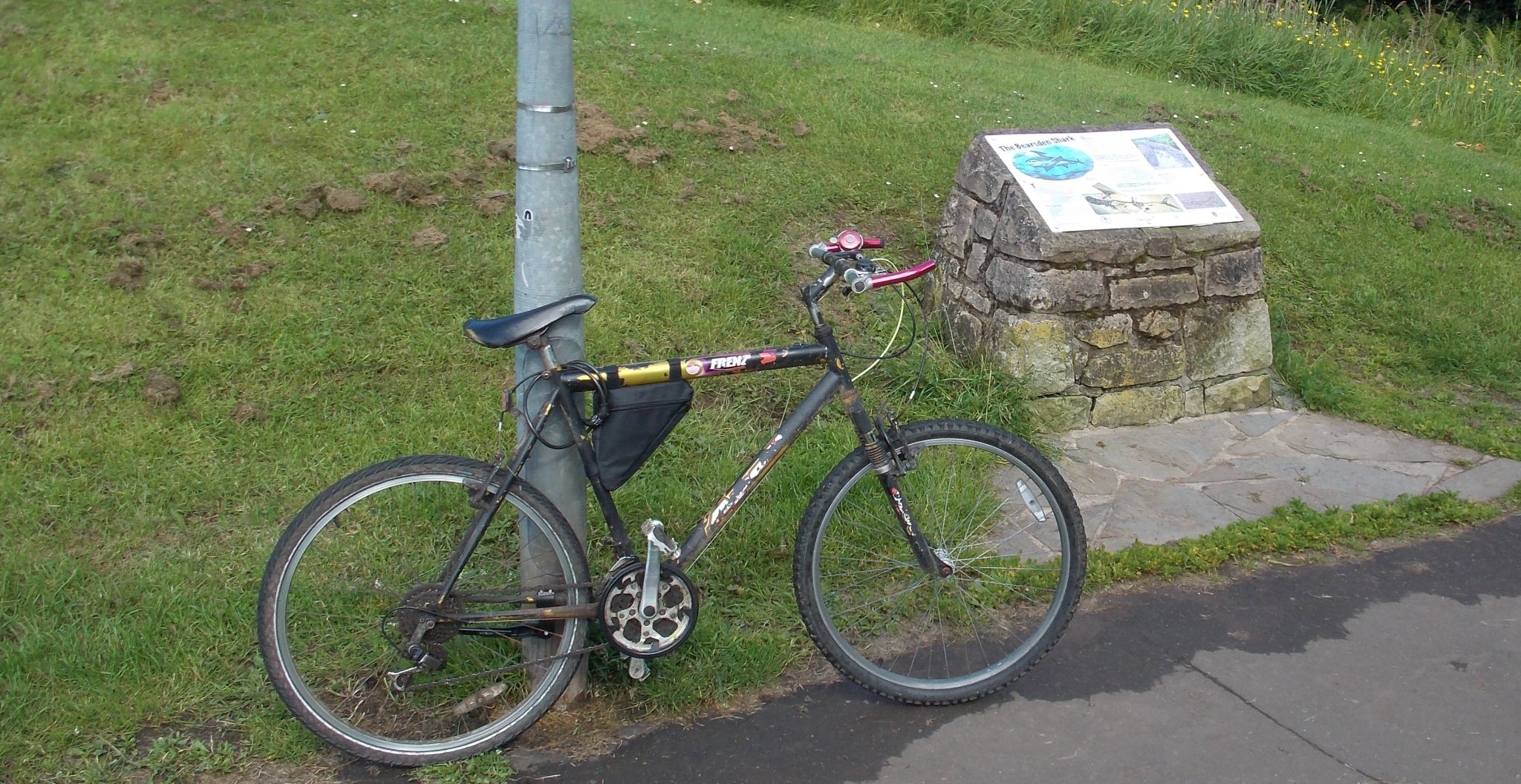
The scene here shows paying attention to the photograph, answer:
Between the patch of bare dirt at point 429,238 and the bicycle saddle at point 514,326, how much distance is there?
262cm

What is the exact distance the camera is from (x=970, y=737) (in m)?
3.46

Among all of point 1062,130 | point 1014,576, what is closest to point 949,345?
point 1062,130

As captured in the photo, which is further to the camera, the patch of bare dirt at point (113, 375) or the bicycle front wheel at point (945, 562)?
the patch of bare dirt at point (113, 375)

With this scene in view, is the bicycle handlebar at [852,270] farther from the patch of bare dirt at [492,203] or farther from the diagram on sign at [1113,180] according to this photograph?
the patch of bare dirt at [492,203]

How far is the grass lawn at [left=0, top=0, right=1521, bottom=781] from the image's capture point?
12.1ft

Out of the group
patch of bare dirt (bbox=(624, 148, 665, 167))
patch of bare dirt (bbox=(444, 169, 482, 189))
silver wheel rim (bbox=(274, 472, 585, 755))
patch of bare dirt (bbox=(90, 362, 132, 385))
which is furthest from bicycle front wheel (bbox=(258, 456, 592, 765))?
patch of bare dirt (bbox=(624, 148, 665, 167))

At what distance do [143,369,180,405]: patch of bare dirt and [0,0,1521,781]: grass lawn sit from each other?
0.01m

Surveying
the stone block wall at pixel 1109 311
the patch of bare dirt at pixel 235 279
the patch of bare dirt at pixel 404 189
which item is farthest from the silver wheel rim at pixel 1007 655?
the patch of bare dirt at pixel 404 189

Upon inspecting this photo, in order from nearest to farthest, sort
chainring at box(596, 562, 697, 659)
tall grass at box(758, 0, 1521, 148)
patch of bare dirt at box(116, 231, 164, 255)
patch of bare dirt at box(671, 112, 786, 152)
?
chainring at box(596, 562, 697, 659)
patch of bare dirt at box(116, 231, 164, 255)
patch of bare dirt at box(671, 112, 786, 152)
tall grass at box(758, 0, 1521, 148)

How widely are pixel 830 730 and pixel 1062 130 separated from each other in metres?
3.70

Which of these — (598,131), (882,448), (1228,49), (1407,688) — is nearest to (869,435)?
(882,448)

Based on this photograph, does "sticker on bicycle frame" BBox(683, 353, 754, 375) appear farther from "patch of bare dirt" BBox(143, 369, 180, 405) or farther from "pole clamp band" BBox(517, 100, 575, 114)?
"patch of bare dirt" BBox(143, 369, 180, 405)

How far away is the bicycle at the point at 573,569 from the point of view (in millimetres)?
3180

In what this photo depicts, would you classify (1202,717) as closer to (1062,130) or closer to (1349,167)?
(1062,130)
